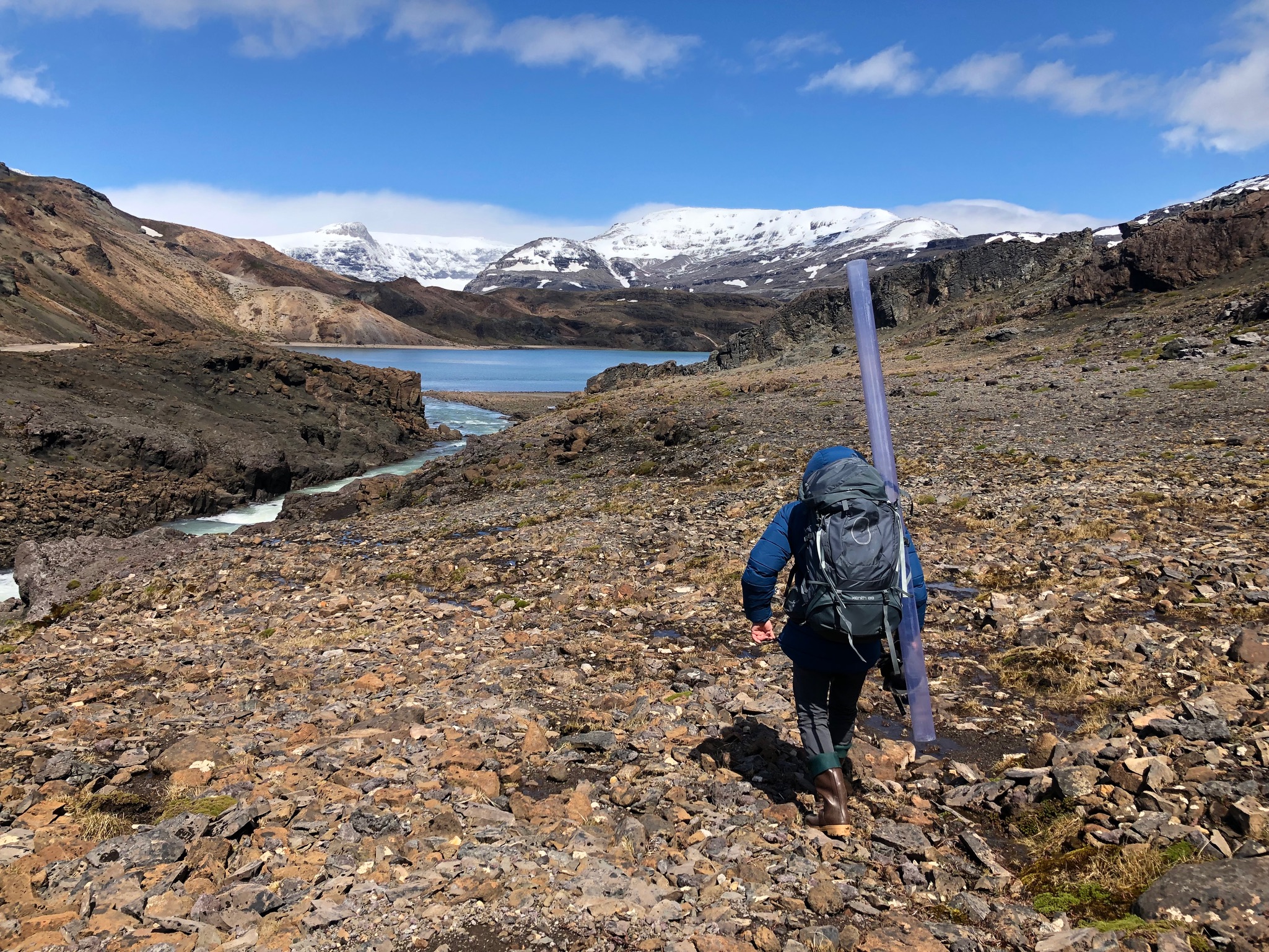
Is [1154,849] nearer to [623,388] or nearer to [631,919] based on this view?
[631,919]

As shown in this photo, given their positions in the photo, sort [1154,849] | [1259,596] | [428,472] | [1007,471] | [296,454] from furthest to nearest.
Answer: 1. [296,454]
2. [428,472]
3. [1007,471]
4. [1259,596]
5. [1154,849]

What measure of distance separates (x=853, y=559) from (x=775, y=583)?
2.10 feet

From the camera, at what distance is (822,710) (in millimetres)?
5324

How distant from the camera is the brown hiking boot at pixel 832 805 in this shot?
521cm

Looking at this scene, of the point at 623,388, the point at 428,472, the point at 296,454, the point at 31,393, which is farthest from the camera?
the point at 623,388

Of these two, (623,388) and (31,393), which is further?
(623,388)

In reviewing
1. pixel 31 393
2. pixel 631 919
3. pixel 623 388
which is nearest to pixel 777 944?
pixel 631 919

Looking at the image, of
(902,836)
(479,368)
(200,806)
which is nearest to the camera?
(902,836)

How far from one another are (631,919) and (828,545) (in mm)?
2463

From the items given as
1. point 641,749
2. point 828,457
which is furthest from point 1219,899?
point 641,749

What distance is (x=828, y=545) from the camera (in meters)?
4.79

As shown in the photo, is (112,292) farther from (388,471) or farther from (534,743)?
(534,743)

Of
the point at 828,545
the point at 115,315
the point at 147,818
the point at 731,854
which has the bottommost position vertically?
the point at 731,854

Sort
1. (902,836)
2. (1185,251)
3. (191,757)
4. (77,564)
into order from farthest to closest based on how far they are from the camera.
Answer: (1185,251) → (77,564) → (191,757) → (902,836)
